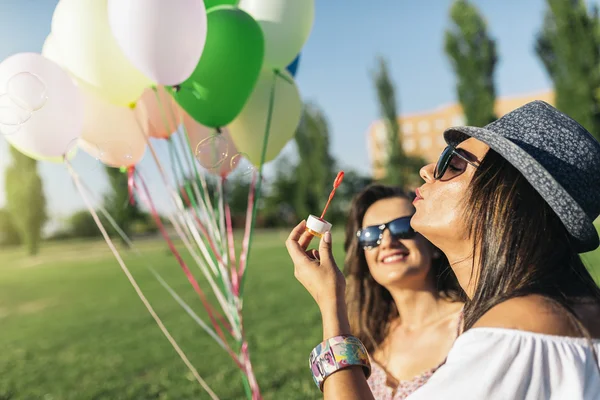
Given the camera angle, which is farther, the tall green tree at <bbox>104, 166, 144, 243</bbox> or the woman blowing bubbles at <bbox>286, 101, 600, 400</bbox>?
the tall green tree at <bbox>104, 166, 144, 243</bbox>

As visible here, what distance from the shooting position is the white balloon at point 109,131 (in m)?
3.05

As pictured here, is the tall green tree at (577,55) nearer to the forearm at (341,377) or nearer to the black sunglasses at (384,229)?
the black sunglasses at (384,229)

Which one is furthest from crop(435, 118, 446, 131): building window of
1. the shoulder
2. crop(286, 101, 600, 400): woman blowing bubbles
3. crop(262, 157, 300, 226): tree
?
the shoulder

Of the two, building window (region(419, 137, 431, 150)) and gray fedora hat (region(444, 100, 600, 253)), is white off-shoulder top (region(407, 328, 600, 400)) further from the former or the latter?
building window (region(419, 137, 431, 150))

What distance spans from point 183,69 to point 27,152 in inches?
40.0

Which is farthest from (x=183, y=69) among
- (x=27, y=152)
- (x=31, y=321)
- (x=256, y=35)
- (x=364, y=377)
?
(x=31, y=321)

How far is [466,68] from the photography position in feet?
76.7

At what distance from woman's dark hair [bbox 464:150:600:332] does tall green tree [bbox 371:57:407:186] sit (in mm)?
29134

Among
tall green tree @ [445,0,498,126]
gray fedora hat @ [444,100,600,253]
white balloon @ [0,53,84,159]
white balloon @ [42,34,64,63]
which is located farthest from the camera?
tall green tree @ [445,0,498,126]

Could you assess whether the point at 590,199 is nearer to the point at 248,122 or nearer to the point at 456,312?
the point at 456,312

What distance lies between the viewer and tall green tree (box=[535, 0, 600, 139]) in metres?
19.5

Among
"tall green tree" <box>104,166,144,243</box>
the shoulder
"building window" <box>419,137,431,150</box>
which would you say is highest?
the shoulder

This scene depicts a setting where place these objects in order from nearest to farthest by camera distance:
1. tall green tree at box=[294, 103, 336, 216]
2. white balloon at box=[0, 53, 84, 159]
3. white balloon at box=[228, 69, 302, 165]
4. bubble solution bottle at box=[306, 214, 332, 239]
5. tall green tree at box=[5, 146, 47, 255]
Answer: bubble solution bottle at box=[306, 214, 332, 239]
white balloon at box=[0, 53, 84, 159]
white balloon at box=[228, 69, 302, 165]
tall green tree at box=[5, 146, 47, 255]
tall green tree at box=[294, 103, 336, 216]

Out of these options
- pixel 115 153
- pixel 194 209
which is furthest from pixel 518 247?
pixel 194 209
